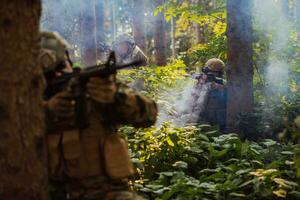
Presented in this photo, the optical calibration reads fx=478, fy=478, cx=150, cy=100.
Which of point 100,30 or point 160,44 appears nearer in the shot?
point 100,30

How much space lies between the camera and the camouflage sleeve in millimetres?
2980

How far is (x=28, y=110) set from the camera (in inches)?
106

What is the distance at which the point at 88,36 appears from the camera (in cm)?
1064

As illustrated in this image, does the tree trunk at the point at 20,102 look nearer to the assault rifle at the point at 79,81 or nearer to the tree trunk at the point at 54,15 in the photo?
the assault rifle at the point at 79,81

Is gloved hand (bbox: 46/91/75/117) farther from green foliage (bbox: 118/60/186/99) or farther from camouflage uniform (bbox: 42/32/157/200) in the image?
green foliage (bbox: 118/60/186/99)

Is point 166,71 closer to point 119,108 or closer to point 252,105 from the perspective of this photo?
point 252,105

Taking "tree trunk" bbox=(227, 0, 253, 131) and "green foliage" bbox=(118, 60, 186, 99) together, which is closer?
"tree trunk" bbox=(227, 0, 253, 131)

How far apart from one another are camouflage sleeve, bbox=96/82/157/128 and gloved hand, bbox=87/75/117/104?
0.25ft

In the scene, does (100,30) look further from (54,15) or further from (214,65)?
(214,65)

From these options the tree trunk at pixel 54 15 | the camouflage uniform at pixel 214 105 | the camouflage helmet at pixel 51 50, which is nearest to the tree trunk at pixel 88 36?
the camouflage uniform at pixel 214 105

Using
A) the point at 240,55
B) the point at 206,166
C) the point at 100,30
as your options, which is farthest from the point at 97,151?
the point at 100,30

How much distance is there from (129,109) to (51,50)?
0.65m

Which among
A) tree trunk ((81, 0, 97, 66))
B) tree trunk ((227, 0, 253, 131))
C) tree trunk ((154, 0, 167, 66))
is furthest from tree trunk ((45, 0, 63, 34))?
tree trunk ((227, 0, 253, 131))

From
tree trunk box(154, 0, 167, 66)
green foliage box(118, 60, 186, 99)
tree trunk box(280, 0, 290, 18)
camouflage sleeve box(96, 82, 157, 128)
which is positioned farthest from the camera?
tree trunk box(154, 0, 167, 66)
